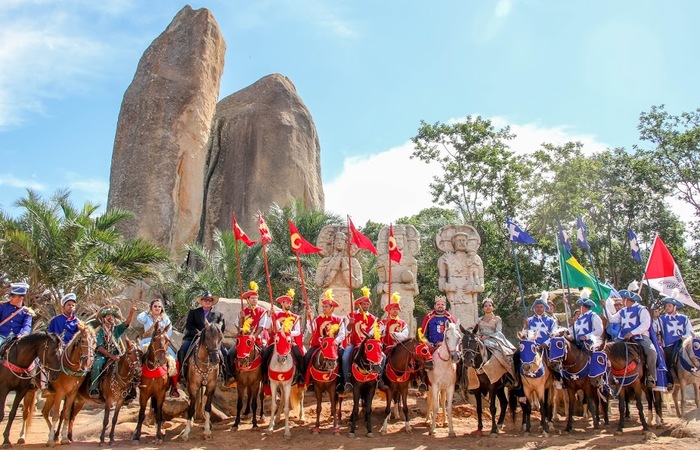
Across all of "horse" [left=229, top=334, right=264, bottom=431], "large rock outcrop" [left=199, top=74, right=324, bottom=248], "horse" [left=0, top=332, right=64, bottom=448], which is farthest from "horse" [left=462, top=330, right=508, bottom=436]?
"large rock outcrop" [left=199, top=74, right=324, bottom=248]

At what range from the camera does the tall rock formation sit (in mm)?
26625

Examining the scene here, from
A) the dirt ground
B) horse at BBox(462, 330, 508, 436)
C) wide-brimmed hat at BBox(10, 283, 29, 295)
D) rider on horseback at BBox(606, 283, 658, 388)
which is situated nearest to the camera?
the dirt ground

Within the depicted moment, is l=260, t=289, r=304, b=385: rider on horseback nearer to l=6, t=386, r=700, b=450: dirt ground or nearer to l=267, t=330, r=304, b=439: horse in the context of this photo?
l=267, t=330, r=304, b=439: horse

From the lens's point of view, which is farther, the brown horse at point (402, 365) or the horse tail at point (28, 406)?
the brown horse at point (402, 365)

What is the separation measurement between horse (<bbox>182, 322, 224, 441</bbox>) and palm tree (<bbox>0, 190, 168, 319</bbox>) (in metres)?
5.40

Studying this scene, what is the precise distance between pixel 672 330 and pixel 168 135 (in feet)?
70.0

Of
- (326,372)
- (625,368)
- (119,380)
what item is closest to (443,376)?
(326,372)

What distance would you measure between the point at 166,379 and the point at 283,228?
A: 39.6 ft

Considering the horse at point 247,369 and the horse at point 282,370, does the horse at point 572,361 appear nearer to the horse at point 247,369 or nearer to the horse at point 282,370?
the horse at point 282,370

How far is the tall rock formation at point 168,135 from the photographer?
2662 centimetres

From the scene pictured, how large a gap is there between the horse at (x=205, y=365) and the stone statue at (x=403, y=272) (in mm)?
6995

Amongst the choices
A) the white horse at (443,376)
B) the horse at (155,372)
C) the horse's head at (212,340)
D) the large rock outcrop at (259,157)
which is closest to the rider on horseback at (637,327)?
the white horse at (443,376)

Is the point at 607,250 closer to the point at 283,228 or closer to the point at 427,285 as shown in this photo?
the point at 427,285

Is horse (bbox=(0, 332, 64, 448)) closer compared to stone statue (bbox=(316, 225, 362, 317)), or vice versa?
horse (bbox=(0, 332, 64, 448))
